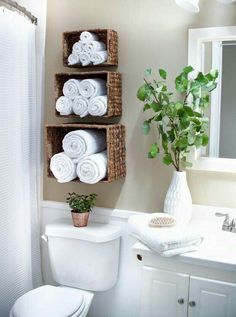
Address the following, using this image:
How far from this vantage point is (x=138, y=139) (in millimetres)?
2078

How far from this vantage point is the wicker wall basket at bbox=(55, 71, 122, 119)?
1964mm

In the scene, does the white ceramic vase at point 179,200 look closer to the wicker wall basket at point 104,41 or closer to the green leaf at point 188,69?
the green leaf at point 188,69

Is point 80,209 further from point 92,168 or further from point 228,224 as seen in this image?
point 228,224

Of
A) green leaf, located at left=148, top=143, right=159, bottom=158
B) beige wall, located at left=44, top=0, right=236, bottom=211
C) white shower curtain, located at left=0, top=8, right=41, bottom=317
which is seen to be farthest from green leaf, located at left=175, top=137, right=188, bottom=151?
white shower curtain, located at left=0, top=8, right=41, bottom=317

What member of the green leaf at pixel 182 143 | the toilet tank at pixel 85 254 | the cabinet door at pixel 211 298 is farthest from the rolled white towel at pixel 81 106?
the cabinet door at pixel 211 298

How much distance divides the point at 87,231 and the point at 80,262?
0.17 meters

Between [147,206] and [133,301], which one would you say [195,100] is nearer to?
[147,206]

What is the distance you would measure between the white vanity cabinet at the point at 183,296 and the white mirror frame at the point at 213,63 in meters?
0.57

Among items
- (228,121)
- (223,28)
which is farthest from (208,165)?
(223,28)

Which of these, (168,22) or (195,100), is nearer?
(195,100)

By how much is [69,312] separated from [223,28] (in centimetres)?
151

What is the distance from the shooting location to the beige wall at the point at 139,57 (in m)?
1.92

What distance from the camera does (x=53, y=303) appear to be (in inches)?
72.7

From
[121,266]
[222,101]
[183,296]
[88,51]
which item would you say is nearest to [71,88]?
[88,51]
